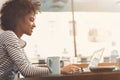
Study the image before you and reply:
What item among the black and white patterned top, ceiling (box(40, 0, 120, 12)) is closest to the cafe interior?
ceiling (box(40, 0, 120, 12))

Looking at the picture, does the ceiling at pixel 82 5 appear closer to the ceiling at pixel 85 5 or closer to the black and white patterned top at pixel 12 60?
the ceiling at pixel 85 5

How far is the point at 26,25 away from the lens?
1.55 meters

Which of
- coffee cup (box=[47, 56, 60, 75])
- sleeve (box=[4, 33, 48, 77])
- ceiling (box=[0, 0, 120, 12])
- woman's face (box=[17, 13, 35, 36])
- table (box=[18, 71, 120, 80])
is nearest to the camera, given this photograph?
table (box=[18, 71, 120, 80])

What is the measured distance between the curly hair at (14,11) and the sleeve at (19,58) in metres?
0.19

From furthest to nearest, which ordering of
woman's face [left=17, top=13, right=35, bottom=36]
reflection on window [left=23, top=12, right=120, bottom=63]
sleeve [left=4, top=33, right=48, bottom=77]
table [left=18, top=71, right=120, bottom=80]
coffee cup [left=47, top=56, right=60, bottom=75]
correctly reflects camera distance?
reflection on window [left=23, top=12, right=120, bottom=63], woman's face [left=17, top=13, right=35, bottom=36], coffee cup [left=47, top=56, right=60, bottom=75], sleeve [left=4, top=33, right=48, bottom=77], table [left=18, top=71, right=120, bottom=80]

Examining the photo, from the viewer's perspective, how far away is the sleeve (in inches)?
50.3

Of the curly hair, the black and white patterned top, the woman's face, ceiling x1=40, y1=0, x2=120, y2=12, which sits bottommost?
the black and white patterned top

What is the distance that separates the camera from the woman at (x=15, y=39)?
1.30 m

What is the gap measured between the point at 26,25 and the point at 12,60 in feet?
0.90

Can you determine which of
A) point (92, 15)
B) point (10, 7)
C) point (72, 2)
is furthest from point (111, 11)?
point (10, 7)

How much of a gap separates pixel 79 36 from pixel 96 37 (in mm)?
269

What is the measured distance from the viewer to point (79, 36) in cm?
363

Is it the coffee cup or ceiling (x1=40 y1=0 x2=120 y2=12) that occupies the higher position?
ceiling (x1=40 y1=0 x2=120 y2=12)

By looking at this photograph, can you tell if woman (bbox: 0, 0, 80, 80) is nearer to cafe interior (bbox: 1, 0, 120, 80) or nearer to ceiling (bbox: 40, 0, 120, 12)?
cafe interior (bbox: 1, 0, 120, 80)
